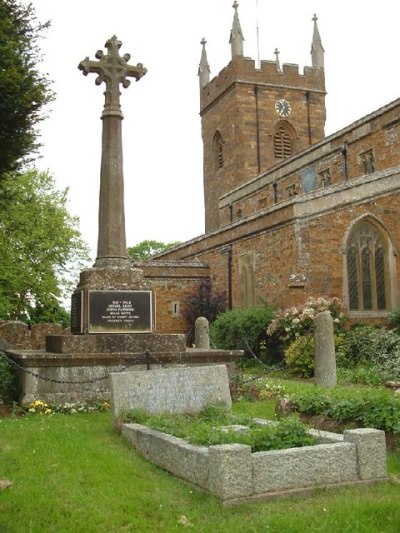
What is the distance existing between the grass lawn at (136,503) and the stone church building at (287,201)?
13.6 m

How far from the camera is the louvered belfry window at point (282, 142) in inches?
1613

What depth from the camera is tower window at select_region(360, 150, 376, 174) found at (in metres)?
26.0

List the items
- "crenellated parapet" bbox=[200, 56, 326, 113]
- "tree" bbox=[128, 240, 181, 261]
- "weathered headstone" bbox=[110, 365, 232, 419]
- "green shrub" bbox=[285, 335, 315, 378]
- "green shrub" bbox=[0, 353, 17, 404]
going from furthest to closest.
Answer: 1. "tree" bbox=[128, 240, 181, 261]
2. "crenellated parapet" bbox=[200, 56, 326, 113]
3. "green shrub" bbox=[285, 335, 315, 378]
4. "green shrub" bbox=[0, 353, 17, 404]
5. "weathered headstone" bbox=[110, 365, 232, 419]

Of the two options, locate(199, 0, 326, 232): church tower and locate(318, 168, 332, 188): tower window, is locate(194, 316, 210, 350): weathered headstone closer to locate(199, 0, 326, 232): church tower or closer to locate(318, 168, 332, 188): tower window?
locate(318, 168, 332, 188): tower window

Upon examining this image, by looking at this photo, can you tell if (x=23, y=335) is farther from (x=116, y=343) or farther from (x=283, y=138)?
(x=283, y=138)

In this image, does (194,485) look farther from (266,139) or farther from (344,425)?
(266,139)

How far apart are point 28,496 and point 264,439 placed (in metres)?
2.27

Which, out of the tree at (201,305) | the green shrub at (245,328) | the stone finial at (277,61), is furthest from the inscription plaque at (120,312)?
the stone finial at (277,61)

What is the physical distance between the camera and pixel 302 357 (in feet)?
55.9

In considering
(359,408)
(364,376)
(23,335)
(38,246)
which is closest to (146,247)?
(38,246)

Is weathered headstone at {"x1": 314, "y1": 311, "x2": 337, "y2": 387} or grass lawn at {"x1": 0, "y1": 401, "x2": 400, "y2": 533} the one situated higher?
weathered headstone at {"x1": 314, "y1": 311, "x2": 337, "y2": 387}

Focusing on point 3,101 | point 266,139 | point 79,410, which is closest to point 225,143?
point 266,139

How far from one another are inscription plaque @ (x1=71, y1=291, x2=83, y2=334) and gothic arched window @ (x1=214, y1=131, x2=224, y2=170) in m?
31.5

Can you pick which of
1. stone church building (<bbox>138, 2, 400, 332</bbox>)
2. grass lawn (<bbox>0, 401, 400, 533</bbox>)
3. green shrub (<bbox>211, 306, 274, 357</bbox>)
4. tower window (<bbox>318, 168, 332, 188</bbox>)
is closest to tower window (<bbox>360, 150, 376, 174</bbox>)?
stone church building (<bbox>138, 2, 400, 332</bbox>)
